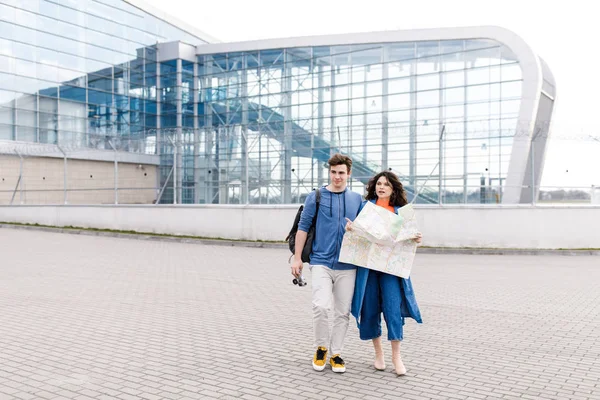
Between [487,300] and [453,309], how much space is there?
1.00 metres

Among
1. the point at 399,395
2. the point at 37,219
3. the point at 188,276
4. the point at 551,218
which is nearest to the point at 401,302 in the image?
the point at 399,395

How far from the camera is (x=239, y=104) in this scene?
36.5 meters

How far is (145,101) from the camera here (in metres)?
39.2

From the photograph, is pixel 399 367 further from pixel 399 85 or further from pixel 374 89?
pixel 374 89

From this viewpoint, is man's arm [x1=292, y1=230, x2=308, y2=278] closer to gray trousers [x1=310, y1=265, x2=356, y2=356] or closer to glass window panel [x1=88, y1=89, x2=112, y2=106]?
gray trousers [x1=310, y1=265, x2=356, y2=356]

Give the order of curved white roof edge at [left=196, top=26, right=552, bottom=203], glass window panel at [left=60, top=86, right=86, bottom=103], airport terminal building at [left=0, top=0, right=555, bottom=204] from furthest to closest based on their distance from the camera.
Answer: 1. glass window panel at [left=60, top=86, right=86, bottom=103]
2. airport terminal building at [left=0, top=0, right=555, bottom=204]
3. curved white roof edge at [left=196, top=26, right=552, bottom=203]

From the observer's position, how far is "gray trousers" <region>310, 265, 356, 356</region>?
5121 millimetres

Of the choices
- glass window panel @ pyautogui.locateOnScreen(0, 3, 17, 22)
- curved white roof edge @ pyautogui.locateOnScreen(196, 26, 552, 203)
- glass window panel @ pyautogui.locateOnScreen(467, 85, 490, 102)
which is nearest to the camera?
curved white roof edge @ pyautogui.locateOnScreen(196, 26, 552, 203)

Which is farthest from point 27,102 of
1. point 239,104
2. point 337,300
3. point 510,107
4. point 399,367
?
point 399,367

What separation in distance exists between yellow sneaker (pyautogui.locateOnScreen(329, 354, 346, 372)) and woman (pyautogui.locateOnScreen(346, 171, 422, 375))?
255 millimetres

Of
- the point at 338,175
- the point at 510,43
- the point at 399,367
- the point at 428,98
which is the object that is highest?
the point at 510,43

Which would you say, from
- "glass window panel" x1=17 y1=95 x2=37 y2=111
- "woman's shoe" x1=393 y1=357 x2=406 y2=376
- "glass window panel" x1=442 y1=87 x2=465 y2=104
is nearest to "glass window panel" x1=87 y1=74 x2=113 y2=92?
"glass window panel" x1=17 y1=95 x2=37 y2=111

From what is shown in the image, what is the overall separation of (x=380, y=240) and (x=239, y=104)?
106ft

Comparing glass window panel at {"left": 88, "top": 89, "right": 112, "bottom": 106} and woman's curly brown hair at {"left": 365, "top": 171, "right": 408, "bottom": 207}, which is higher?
glass window panel at {"left": 88, "top": 89, "right": 112, "bottom": 106}
